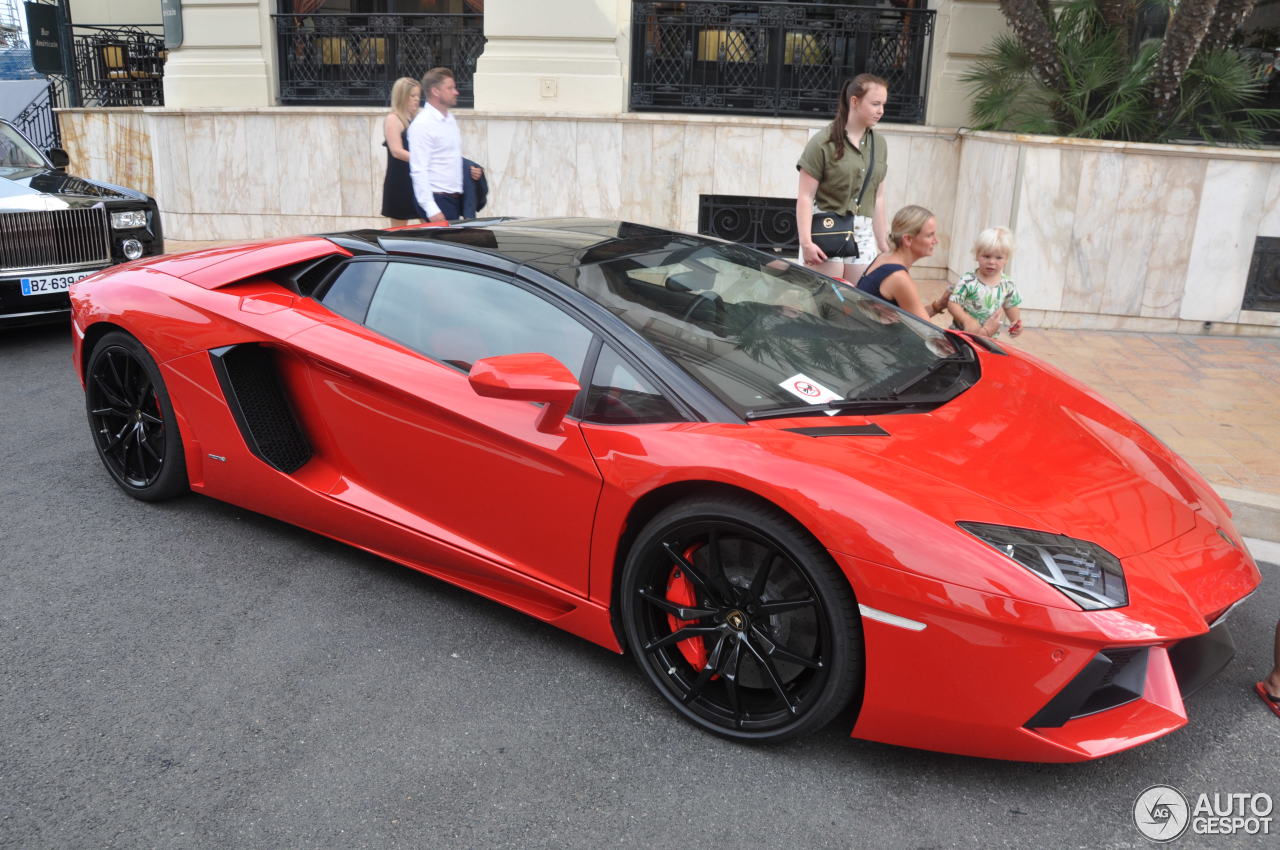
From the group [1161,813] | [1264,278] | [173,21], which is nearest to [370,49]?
[173,21]

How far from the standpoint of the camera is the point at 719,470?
9.25ft

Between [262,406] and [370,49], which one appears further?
[370,49]

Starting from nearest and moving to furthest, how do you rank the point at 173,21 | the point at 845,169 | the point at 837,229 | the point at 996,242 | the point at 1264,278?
the point at 996,242 → the point at 845,169 → the point at 837,229 → the point at 1264,278 → the point at 173,21

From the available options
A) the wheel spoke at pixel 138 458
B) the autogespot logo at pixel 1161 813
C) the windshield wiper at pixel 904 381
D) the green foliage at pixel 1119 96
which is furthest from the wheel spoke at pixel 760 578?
the green foliage at pixel 1119 96

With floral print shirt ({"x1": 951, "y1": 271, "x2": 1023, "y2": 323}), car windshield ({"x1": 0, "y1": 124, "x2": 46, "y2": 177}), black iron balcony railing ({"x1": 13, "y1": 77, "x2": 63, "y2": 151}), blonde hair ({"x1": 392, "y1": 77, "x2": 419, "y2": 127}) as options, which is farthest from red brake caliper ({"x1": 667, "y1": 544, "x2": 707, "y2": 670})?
black iron balcony railing ({"x1": 13, "y1": 77, "x2": 63, "y2": 151})

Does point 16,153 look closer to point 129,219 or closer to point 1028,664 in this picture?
point 129,219

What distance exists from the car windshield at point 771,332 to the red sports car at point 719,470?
13 millimetres

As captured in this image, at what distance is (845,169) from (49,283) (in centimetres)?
516

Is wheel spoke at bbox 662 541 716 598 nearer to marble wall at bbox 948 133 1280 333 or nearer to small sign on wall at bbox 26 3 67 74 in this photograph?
marble wall at bbox 948 133 1280 333

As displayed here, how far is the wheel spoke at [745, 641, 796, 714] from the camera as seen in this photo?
2832 mm

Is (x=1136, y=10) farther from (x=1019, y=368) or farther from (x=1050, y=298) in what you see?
(x=1019, y=368)

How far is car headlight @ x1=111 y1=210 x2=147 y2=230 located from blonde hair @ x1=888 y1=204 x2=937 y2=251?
215 inches

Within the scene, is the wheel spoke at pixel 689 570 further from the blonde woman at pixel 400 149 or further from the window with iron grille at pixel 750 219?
the window with iron grille at pixel 750 219

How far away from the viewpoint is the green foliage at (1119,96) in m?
8.12
